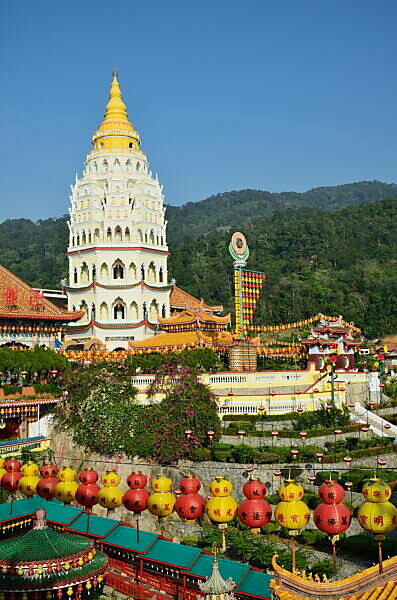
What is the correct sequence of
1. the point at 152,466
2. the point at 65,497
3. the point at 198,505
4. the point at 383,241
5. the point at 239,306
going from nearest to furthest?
the point at 198,505 → the point at 65,497 → the point at 152,466 → the point at 239,306 → the point at 383,241

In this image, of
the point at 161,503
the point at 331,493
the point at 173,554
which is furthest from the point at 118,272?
the point at 331,493

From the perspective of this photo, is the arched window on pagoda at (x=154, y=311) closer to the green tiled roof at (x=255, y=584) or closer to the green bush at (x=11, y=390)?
the green bush at (x=11, y=390)

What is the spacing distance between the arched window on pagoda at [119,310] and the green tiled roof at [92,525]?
24.5 meters

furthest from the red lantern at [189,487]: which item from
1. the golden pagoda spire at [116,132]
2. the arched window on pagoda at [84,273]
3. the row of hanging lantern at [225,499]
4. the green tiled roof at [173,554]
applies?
the golden pagoda spire at [116,132]

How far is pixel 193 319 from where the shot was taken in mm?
42156

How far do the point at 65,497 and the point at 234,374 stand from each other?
13.5 meters

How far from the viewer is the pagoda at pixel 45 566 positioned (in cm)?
1633

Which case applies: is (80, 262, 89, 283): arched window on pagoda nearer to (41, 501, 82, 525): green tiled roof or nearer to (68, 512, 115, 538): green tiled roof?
(41, 501, 82, 525): green tiled roof

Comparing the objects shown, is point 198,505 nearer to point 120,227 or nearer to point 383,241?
point 120,227

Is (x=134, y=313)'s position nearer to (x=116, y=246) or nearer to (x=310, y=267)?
(x=116, y=246)

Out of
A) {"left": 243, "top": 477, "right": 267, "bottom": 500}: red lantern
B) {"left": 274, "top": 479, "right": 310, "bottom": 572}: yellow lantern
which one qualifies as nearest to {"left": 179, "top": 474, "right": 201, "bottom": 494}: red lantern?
{"left": 243, "top": 477, "right": 267, "bottom": 500}: red lantern

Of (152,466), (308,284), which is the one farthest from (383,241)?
(152,466)

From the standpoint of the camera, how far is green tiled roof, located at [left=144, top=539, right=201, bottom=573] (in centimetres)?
1998

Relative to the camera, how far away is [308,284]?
92188 mm
